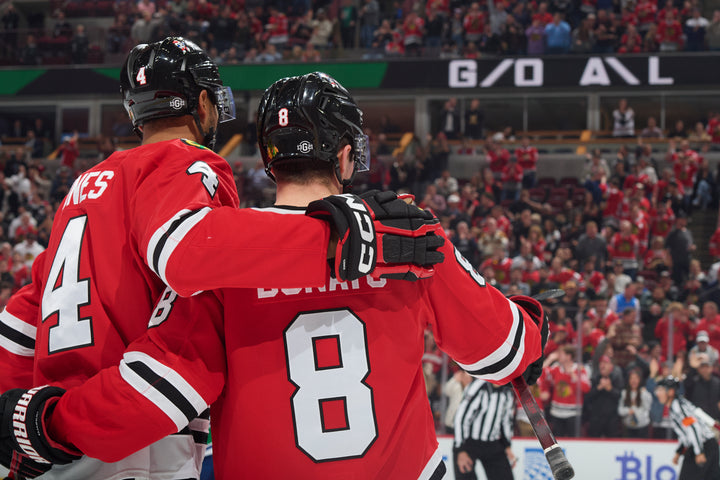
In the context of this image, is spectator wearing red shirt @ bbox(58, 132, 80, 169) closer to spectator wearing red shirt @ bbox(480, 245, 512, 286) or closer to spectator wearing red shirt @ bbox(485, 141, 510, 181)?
spectator wearing red shirt @ bbox(485, 141, 510, 181)

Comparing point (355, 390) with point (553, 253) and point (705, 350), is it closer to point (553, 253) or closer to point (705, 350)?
point (705, 350)

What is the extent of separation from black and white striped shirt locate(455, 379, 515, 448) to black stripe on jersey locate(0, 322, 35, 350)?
4.97m

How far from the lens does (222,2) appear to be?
19250 mm

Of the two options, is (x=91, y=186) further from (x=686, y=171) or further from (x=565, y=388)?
(x=686, y=171)

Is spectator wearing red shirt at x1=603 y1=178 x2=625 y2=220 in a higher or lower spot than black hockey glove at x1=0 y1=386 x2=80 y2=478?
lower

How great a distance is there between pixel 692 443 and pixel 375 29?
1294cm

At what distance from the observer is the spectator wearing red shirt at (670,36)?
50.8 ft

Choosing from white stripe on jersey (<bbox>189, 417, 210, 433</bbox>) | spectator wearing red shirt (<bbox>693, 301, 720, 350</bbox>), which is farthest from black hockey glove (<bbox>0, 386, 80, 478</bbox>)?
spectator wearing red shirt (<bbox>693, 301, 720, 350</bbox>)

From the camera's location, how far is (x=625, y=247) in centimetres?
1087

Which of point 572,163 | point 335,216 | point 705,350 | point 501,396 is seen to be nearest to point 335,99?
point 335,216

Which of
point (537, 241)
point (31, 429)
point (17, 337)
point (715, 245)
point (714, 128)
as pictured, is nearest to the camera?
point (31, 429)

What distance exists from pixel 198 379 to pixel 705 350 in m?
6.68

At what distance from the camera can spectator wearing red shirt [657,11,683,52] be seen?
15.5 meters

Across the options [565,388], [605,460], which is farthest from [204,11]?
[605,460]
